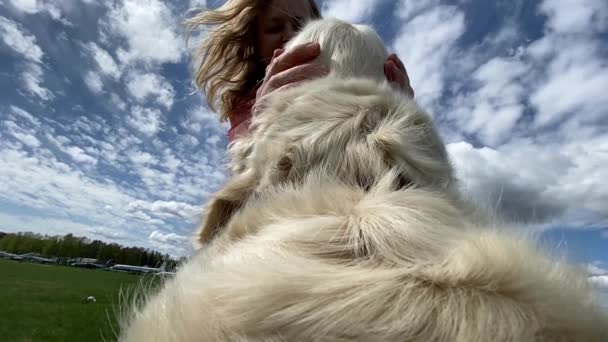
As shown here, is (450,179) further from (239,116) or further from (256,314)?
(239,116)

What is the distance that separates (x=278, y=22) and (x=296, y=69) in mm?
827

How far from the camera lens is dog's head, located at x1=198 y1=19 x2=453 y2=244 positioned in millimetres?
717

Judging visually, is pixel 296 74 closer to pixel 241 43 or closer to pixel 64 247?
pixel 241 43

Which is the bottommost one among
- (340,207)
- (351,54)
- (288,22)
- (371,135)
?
(340,207)

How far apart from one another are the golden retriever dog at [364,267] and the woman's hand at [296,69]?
0.83 feet

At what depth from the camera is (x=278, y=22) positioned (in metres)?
1.72

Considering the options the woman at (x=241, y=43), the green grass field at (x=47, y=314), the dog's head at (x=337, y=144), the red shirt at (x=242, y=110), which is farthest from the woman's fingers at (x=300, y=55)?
the green grass field at (x=47, y=314)

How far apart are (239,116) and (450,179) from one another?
3.15ft

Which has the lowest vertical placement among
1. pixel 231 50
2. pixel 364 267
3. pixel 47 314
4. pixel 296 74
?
pixel 47 314

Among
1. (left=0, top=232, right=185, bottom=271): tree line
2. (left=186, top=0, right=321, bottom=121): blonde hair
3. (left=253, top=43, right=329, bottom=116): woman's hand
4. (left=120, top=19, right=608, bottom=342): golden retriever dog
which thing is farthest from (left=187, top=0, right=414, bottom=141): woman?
(left=0, top=232, right=185, bottom=271): tree line

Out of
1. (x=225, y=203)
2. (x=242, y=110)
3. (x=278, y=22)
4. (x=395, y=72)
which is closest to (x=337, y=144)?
(x=225, y=203)

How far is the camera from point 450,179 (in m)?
0.80

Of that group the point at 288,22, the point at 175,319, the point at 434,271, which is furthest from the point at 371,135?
the point at 288,22

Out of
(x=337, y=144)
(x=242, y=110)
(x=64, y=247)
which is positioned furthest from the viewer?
(x=64, y=247)
